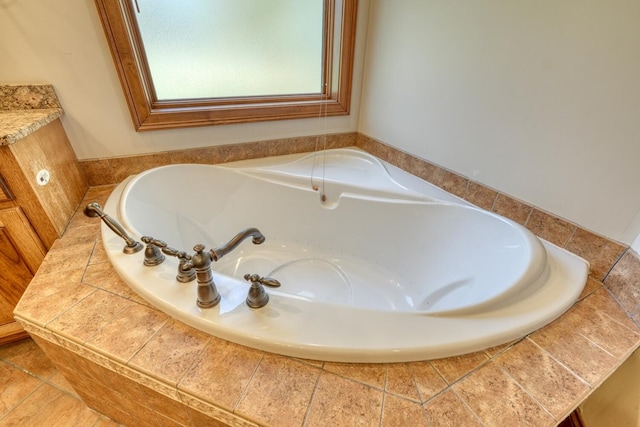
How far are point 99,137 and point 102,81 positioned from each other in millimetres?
260

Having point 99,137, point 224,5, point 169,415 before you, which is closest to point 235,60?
point 224,5

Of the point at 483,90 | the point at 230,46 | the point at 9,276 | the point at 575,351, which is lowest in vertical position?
the point at 9,276

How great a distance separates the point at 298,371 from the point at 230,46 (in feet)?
4.98

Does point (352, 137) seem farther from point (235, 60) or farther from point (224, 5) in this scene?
point (224, 5)

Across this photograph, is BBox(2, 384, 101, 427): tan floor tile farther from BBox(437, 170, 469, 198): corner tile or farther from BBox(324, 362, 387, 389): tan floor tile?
BBox(437, 170, 469, 198): corner tile

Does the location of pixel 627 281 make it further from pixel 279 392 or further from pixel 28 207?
pixel 28 207

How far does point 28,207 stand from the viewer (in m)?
1.00

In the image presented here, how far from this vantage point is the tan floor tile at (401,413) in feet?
1.80

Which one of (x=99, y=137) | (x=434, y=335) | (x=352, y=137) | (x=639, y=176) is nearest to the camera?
(x=434, y=335)

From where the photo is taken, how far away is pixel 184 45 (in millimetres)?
1372

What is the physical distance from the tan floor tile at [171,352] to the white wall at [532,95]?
122 cm

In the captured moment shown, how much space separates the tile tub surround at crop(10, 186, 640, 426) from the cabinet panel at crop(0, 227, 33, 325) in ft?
1.14

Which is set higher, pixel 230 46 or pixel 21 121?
pixel 230 46

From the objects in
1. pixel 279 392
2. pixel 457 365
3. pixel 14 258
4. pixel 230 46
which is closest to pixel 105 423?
pixel 14 258
